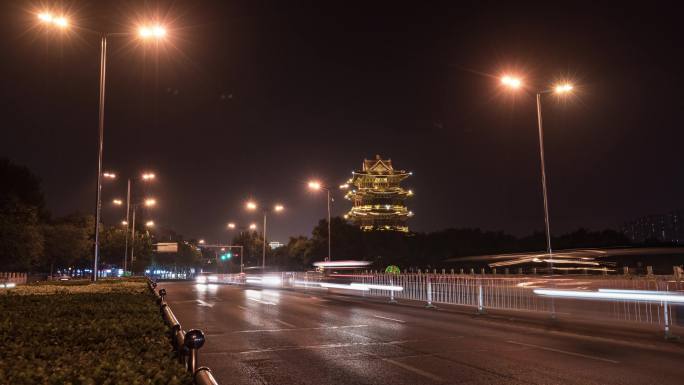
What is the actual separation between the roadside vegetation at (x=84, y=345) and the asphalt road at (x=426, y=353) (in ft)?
6.96

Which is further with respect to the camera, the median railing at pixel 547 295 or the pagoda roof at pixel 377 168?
the pagoda roof at pixel 377 168

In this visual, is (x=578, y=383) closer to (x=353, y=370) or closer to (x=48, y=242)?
(x=353, y=370)

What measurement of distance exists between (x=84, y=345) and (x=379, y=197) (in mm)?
99690

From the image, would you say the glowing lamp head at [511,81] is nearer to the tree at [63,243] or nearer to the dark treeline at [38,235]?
the dark treeline at [38,235]

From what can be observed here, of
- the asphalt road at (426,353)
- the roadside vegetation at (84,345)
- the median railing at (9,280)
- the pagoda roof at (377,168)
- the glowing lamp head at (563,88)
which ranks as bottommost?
the asphalt road at (426,353)

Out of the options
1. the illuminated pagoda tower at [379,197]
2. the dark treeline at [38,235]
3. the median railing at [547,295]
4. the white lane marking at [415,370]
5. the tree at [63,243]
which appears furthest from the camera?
the illuminated pagoda tower at [379,197]

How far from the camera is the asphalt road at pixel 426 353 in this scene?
905 cm

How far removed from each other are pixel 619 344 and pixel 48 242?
215ft

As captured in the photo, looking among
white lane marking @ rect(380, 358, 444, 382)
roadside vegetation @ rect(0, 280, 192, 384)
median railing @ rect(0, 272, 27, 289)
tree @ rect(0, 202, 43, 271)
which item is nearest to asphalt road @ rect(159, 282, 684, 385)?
white lane marking @ rect(380, 358, 444, 382)

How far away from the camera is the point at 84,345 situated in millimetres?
6305

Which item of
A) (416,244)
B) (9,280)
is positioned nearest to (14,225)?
(9,280)

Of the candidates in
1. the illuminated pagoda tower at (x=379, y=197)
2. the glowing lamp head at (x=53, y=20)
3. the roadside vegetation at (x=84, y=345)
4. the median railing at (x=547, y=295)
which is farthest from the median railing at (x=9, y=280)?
the illuminated pagoda tower at (x=379, y=197)

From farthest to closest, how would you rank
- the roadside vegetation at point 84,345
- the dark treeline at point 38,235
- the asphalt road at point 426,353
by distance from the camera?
the dark treeline at point 38,235 → the asphalt road at point 426,353 → the roadside vegetation at point 84,345

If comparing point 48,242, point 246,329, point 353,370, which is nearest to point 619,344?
point 353,370
